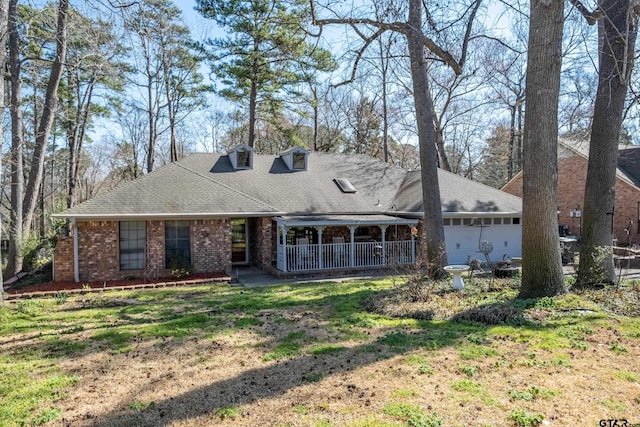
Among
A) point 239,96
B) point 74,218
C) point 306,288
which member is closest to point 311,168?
point 239,96

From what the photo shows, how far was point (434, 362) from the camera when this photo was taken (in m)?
5.26

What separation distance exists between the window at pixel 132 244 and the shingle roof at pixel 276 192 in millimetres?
726

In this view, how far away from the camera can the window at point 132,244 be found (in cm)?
1330

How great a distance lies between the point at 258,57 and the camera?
21.7 meters

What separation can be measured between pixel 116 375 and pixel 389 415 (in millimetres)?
3446

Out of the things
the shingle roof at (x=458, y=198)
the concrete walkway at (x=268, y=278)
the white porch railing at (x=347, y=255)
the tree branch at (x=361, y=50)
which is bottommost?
the concrete walkway at (x=268, y=278)

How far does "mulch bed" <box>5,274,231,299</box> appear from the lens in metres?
11.0

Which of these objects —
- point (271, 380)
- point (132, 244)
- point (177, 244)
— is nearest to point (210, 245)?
point (177, 244)

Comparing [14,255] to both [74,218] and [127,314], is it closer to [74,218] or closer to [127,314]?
[74,218]

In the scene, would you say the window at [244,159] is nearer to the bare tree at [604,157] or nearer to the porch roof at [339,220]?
the porch roof at [339,220]

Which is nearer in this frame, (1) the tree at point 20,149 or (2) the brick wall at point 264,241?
(1) the tree at point 20,149

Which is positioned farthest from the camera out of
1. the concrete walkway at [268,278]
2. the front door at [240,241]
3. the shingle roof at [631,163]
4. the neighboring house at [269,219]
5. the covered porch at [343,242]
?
the shingle roof at [631,163]

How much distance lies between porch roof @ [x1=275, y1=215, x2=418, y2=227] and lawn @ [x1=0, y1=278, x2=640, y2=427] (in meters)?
5.33

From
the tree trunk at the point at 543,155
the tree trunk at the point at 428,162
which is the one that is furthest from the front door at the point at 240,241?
the tree trunk at the point at 543,155
